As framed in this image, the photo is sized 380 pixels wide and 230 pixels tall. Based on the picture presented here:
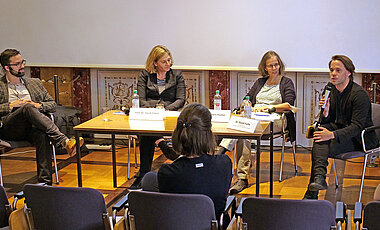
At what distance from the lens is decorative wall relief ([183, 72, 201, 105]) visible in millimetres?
6437

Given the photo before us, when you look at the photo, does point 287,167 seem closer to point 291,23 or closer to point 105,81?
point 291,23

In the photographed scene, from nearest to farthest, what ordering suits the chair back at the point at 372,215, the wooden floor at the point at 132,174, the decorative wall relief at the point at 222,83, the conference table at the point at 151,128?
1. the chair back at the point at 372,215
2. the conference table at the point at 151,128
3. the wooden floor at the point at 132,174
4. the decorative wall relief at the point at 222,83

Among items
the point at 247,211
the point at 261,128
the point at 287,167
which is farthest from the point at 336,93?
the point at 247,211

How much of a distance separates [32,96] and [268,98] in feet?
7.57

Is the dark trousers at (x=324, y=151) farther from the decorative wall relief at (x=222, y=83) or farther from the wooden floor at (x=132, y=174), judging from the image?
the decorative wall relief at (x=222, y=83)

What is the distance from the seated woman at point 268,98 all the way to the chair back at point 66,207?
2.18m

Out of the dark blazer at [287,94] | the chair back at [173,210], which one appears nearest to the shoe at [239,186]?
the dark blazer at [287,94]

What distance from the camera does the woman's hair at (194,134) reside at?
286 centimetres

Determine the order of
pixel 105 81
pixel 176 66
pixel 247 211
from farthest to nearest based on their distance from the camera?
pixel 105 81
pixel 176 66
pixel 247 211

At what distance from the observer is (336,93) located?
4457 millimetres

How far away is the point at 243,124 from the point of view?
13.5 ft

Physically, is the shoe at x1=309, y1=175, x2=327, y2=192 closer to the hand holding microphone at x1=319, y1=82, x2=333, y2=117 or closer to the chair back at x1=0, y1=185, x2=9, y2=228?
the hand holding microphone at x1=319, y1=82, x2=333, y2=117

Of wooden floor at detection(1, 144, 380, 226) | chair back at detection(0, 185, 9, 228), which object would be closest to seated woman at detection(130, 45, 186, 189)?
wooden floor at detection(1, 144, 380, 226)

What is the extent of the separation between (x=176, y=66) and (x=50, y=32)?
1.68 m
